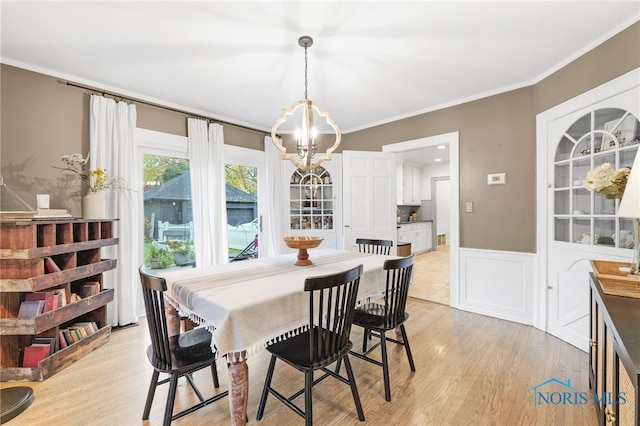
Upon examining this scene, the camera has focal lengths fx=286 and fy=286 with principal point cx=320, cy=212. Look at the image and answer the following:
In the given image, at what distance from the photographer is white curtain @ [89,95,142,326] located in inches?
118

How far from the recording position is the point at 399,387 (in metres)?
2.05

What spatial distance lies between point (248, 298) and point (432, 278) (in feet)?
14.1

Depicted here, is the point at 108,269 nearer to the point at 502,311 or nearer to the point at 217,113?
the point at 217,113

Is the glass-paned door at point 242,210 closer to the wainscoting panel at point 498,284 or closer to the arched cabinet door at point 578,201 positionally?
the wainscoting panel at point 498,284

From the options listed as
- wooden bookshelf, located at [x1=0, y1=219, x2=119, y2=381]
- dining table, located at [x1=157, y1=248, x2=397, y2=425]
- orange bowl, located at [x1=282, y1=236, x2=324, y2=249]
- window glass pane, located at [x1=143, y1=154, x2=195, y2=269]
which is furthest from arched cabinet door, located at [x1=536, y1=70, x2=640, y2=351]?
wooden bookshelf, located at [x1=0, y1=219, x2=119, y2=381]

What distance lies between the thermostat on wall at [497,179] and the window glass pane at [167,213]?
381 centimetres

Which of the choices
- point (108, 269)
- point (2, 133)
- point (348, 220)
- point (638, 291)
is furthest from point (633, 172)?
point (2, 133)

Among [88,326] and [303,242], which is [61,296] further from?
[303,242]

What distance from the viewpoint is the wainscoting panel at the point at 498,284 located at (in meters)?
3.14

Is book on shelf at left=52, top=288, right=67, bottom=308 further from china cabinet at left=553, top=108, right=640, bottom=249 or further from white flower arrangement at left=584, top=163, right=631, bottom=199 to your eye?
china cabinet at left=553, top=108, right=640, bottom=249

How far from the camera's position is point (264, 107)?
3.80 metres

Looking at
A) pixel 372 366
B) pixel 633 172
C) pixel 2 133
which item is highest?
pixel 2 133

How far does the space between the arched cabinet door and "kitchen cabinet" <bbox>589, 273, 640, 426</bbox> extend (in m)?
1.21

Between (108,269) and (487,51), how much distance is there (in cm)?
408
